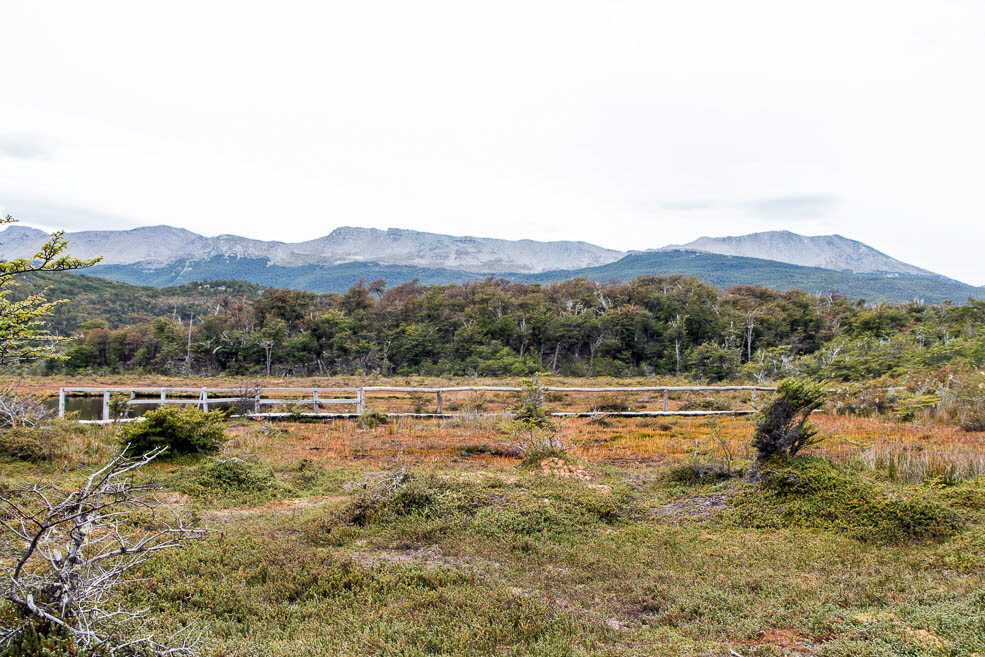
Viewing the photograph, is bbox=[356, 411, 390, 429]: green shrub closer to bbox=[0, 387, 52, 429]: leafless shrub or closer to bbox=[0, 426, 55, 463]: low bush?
bbox=[0, 387, 52, 429]: leafless shrub

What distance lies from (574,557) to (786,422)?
4183 mm

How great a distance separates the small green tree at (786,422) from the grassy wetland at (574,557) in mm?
321

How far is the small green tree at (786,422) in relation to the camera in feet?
25.2

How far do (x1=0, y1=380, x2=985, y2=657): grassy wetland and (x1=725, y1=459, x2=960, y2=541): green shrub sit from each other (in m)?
0.03

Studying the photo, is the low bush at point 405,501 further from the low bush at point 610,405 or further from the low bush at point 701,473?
the low bush at point 610,405

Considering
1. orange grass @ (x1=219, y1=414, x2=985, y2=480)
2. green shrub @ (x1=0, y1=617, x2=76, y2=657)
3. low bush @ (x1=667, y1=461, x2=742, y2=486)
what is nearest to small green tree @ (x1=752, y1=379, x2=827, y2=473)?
low bush @ (x1=667, y1=461, x2=742, y2=486)

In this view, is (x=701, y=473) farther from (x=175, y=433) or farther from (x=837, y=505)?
(x=175, y=433)

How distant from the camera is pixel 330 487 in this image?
886 centimetres

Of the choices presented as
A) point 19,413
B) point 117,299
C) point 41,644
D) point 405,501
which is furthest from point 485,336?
point 117,299

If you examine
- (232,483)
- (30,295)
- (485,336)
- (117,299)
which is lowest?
(485,336)

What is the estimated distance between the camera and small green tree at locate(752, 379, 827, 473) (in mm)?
7684

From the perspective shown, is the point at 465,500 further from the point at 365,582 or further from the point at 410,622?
the point at 410,622

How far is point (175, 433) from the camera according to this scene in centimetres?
994

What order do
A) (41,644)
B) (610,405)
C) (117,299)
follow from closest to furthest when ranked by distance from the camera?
(41,644)
(610,405)
(117,299)
